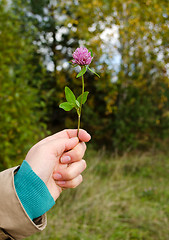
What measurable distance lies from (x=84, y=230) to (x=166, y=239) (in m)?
0.75

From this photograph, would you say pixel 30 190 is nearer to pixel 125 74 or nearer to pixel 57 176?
pixel 57 176

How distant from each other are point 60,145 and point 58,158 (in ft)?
0.23

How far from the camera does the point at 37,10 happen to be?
21.3ft

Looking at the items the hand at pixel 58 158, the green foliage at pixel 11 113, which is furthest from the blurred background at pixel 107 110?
the hand at pixel 58 158

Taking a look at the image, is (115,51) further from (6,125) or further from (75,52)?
(75,52)

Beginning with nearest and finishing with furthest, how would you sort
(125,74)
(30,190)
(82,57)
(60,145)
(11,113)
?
1. (82,57)
2. (30,190)
3. (60,145)
4. (11,113)
5. (125,74)

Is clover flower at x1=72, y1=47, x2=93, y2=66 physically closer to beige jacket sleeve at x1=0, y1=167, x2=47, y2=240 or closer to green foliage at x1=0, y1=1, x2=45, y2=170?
beige jacket sleeve at x1=0, y1=167, x2=47, y2=240

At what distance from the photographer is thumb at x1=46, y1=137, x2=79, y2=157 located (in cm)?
77

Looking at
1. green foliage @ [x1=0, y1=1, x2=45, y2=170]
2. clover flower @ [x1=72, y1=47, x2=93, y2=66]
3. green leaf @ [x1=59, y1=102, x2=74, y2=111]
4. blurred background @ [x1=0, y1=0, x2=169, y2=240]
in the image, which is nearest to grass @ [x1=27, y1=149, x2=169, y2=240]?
blurred background @ [x1=0, y1=0, x2=169, y2=240]

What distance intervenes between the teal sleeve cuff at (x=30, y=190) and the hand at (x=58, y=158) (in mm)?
51

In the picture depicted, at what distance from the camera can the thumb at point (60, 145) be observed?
77 centimetres

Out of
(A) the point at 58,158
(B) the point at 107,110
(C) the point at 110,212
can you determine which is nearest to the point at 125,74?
(B) the point at 107,110

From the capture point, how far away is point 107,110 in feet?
17.6

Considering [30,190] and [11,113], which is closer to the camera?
[30,190]
